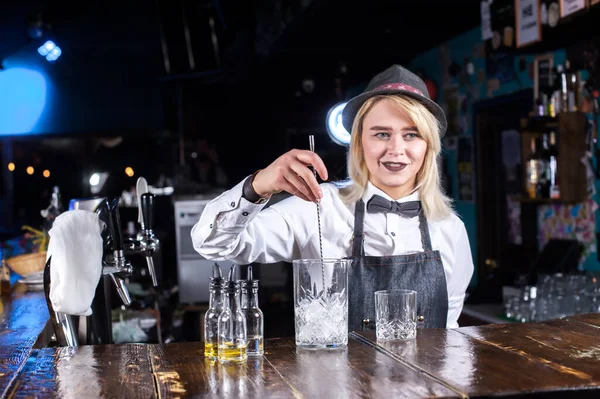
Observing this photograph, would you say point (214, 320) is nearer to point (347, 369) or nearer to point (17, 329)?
point (347, 369)

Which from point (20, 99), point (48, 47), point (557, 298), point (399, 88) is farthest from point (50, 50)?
point (399, 88)

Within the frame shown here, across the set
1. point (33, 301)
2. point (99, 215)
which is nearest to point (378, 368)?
point (99, 215)

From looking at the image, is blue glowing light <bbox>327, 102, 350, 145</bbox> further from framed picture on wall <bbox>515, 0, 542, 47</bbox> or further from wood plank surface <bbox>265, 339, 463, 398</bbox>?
wood plank surface <bbox>265, 339, 463, 398</bbox>

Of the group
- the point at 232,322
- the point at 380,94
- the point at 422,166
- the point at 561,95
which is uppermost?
the point at 561,95

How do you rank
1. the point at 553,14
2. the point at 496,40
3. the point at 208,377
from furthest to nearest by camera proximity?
the point at 496,40
the point at 553,14
the point at 208,377

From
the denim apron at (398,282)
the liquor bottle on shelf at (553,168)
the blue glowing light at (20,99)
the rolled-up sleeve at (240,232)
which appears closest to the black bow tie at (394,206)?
the denim apron at (398,282)

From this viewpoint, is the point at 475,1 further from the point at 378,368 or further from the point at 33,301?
the point at 378,368

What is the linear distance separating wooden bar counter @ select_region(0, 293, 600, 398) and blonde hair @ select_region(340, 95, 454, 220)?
0.64 meters

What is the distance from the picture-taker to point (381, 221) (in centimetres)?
243

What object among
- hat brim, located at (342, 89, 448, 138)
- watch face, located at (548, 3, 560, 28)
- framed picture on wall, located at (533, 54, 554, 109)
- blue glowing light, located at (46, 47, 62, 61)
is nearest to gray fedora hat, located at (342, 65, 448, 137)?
hat brim, located at (342, 89, 448, 138)

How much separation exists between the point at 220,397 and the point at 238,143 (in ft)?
34.4

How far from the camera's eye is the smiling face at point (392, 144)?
228 cm

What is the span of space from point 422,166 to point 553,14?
1720mm

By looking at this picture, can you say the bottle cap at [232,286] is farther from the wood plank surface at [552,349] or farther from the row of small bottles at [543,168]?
the row of small bottles at [543,168]
